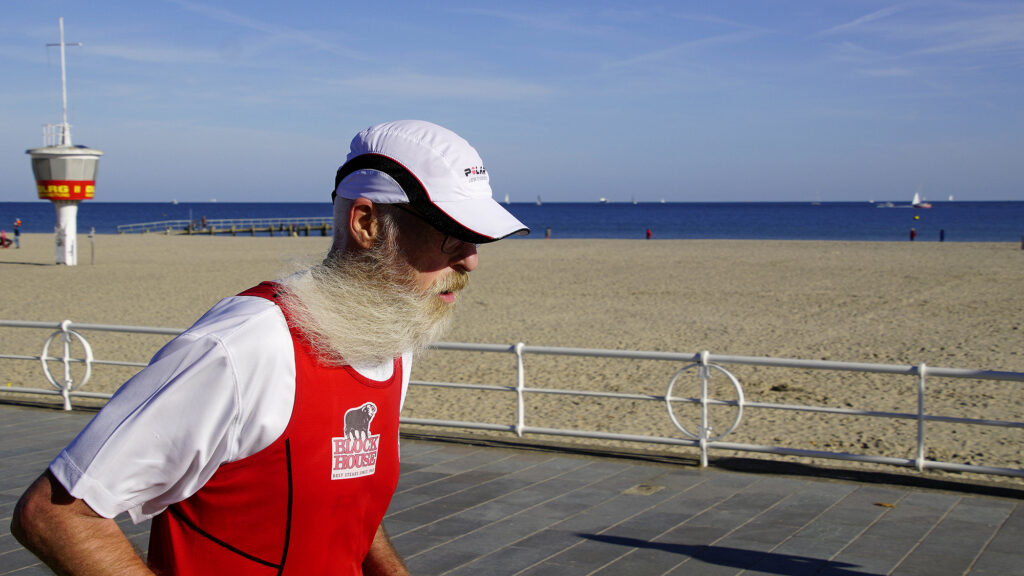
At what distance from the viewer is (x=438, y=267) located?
161cm

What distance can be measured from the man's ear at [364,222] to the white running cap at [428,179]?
2 cm

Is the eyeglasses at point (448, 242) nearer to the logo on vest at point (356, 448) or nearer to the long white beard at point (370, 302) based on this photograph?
the long white beard at point (370, 302)

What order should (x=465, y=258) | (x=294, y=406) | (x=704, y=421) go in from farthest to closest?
1. (x=704, y=421)
2. (x=465, y=258)
3. (x=294, y=406)

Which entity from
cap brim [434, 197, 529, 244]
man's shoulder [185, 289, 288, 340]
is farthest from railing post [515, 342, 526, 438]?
man's shoulder [185, 289, 288, 340]

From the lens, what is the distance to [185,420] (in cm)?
123

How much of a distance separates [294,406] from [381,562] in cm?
60

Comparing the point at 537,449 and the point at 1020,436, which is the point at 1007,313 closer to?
the point at 1020,436

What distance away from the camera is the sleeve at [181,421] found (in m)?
1.21

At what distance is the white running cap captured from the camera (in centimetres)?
152

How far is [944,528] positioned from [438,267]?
529 centimetres

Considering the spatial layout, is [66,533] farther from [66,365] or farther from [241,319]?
[66,365]

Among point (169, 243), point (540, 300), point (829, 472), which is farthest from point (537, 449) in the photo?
point (169, 243)

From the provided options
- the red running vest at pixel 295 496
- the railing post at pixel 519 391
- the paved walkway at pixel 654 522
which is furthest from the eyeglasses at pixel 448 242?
the railing post at pixel 519 391

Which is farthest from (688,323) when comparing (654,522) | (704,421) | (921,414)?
(654,522)
